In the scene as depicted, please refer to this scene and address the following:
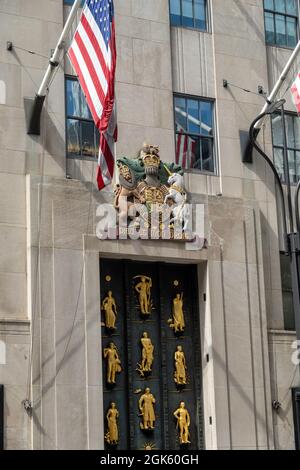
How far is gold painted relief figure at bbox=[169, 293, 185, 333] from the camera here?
3023 centimetres

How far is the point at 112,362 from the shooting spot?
2903cm

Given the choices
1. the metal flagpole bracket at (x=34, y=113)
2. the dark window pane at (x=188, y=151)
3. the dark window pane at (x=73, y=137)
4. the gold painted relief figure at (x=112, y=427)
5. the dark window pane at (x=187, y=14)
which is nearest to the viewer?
the gold painted relief figure at (x=112, y=427)

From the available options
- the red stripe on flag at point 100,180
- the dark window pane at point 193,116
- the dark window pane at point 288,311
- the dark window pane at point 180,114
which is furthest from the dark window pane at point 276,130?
the red stripe on flag at point 100,180

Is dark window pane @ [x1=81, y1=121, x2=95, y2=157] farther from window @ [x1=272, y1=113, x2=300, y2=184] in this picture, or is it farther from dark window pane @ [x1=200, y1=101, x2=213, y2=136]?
window @ [x1=272, y1=113, x2=300, y2=184]

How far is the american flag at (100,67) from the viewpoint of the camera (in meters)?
26.7

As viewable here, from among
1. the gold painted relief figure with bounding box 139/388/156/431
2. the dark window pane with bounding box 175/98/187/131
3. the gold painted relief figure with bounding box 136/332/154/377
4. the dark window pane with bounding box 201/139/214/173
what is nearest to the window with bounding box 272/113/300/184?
the dark window pane with bounding box 201/139/214/173

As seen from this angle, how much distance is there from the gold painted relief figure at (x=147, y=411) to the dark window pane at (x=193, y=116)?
7166mm

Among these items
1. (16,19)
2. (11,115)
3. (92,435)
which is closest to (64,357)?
(92,435)

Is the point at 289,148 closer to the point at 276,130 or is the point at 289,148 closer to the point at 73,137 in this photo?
the point at 276,130

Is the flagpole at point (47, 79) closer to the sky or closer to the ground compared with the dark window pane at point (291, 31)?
closer to the ground

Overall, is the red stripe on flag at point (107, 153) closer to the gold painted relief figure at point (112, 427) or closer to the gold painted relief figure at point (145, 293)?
the gold painted relief figure at point (145, 293)

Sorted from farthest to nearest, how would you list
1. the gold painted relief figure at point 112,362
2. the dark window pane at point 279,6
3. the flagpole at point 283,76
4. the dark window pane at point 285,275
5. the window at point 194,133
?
the dark window pane at point 279,6
the dark window pane at point 285,275
the window at point 194,133
the flagpole at point 283,76
the gold painted relief figure at point 112,362

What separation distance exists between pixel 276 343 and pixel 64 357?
617cm

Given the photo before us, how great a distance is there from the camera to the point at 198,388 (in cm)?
3011
